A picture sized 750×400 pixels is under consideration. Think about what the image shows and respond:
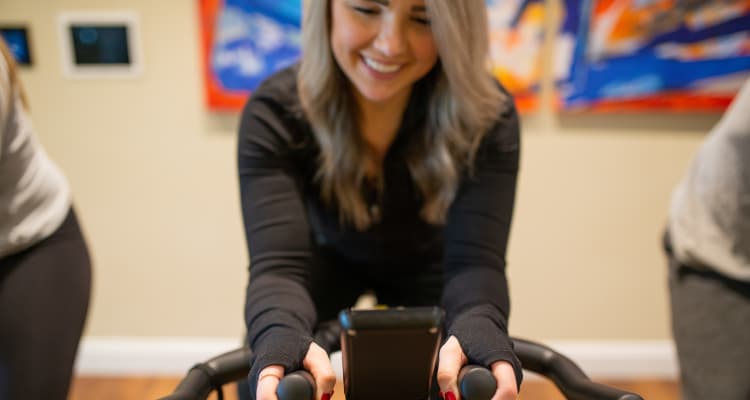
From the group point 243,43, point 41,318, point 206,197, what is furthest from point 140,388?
point 243,43

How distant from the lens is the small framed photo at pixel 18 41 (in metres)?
1.42

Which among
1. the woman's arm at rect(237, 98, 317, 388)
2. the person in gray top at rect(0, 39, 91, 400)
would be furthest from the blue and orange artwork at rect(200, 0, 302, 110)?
the woman's arm at rect(237, 98, 317, 388)

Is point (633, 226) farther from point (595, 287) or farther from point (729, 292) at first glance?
point (729, 292)

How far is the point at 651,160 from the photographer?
1588 millimetres

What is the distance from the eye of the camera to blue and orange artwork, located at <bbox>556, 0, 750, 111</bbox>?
55.9 inches

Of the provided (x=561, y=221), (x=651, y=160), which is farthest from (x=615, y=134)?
(x=561, y=221)

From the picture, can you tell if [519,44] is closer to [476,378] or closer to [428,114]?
[428,114]

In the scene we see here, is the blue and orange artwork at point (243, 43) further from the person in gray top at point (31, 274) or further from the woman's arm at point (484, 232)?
the woman's arm at point (484, 232)

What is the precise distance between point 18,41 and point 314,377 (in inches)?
53.3

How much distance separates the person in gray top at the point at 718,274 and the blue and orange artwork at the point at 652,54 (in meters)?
0.53

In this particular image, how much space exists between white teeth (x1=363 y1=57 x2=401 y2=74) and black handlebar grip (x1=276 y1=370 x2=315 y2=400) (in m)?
0.42

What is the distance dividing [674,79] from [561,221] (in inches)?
19.0

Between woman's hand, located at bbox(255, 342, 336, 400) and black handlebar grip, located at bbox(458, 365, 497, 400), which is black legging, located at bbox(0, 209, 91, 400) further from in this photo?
black handlebar grip, located at bbox(458, 365, 497, 400)

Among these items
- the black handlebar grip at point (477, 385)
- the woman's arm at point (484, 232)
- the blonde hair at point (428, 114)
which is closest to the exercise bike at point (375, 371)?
the black handlebar grip at point (477, 385)
